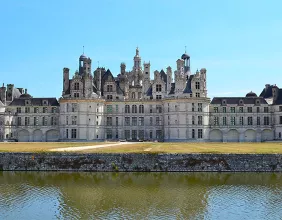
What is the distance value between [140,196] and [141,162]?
12360 millimetres

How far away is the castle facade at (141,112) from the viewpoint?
74938 mm

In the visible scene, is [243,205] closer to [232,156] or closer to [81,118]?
[232,156]

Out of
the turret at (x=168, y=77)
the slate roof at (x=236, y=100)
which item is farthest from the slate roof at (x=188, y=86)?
the slate roof at (x=236, y=100)

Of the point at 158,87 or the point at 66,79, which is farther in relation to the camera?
the point at 66,79

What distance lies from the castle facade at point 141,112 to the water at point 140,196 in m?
37.7

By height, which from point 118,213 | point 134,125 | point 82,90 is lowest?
point 118,213

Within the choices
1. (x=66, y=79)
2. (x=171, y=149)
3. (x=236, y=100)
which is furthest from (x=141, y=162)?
(x=66, y=79)

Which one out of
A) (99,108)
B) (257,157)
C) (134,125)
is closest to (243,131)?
(134,125)

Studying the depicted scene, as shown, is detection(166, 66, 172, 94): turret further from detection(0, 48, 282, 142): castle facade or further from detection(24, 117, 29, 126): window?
detection(24, 117, 29, 126): window

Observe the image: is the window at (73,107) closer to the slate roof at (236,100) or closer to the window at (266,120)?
the slate roof at (236,100)

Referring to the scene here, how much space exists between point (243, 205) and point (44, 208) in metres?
11.1

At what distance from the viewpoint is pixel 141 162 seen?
3959cm

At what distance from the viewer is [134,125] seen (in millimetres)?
79062

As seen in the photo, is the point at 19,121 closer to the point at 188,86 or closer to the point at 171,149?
the point at 188,86
